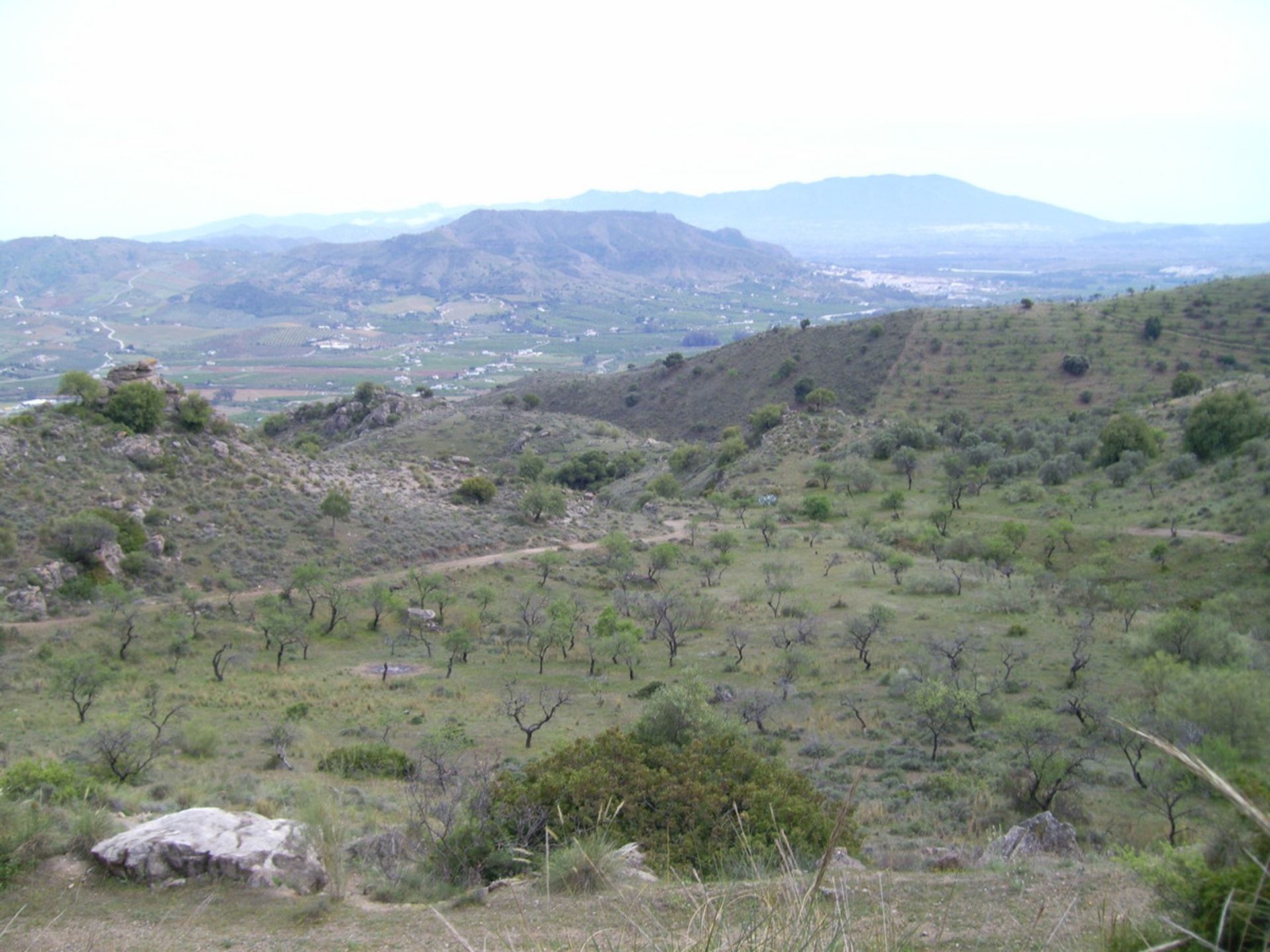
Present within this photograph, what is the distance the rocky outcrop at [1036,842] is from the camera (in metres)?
10.2

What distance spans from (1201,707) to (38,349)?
189182mm

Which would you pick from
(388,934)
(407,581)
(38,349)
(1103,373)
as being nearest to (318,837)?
(388,934)

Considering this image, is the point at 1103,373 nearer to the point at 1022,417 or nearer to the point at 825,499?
the point at 1022,417

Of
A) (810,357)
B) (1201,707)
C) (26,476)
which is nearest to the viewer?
(1201,707)

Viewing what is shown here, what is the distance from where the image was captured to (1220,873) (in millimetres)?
5473

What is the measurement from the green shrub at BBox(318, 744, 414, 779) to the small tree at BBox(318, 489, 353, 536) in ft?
62.5

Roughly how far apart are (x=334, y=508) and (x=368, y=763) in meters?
20.1

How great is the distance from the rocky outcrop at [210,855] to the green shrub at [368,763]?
723cm

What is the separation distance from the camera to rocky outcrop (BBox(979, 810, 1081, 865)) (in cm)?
1023

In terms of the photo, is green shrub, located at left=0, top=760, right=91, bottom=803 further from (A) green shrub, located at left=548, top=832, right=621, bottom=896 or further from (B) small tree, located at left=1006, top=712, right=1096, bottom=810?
(B) small tree, located at left=1006, top=712, right=1096, bottom=810

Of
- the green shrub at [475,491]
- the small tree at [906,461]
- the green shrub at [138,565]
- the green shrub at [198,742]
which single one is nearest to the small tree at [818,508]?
the small tree at [906,461]

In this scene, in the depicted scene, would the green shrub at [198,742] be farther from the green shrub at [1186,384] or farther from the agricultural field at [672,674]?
the green shrub at [1186,384]

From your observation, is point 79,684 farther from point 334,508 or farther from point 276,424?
point 276,424

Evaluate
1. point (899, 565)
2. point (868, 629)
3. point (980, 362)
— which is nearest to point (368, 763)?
point (868, 629)
